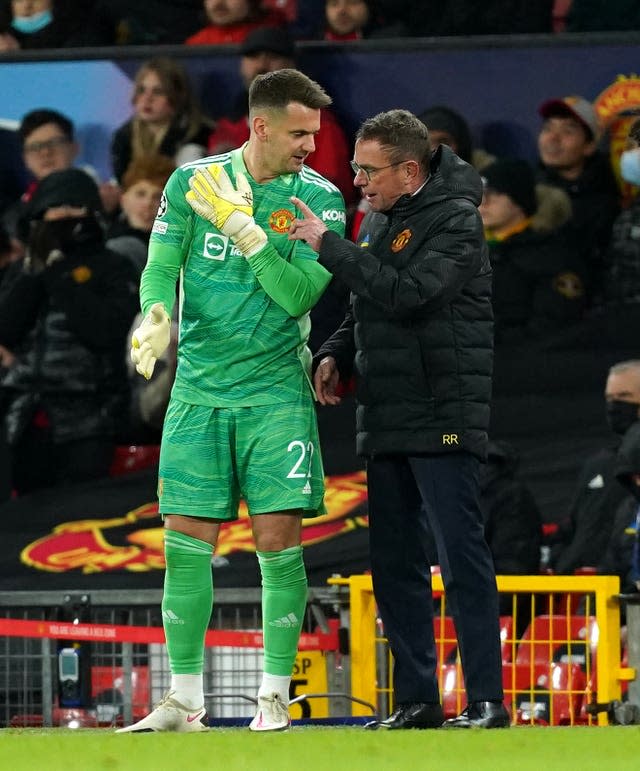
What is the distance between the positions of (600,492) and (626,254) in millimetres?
1392

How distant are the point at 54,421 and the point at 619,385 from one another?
3211 mm

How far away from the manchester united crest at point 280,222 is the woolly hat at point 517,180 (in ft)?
14.7

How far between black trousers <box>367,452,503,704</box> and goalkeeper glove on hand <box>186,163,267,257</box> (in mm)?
765

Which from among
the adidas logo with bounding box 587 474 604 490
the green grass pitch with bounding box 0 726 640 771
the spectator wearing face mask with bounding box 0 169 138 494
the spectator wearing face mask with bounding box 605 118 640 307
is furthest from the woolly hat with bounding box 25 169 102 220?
the green grass pitch with bounding box 0 726 640 771

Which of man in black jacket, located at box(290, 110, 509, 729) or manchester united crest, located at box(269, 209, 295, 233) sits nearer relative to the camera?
man in black jacket, located at box(290, 110, 509, 729)

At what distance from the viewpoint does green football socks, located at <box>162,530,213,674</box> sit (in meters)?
5.25

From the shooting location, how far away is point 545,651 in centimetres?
745

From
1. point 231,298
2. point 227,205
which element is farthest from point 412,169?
point 231,298

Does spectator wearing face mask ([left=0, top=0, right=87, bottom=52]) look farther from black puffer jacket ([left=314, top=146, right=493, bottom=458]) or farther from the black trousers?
the black trousers

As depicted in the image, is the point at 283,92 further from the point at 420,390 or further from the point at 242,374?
the point at 420,390

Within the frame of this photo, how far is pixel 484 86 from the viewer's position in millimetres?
9805

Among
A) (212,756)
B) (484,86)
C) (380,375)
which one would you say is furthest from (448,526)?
(484,86)

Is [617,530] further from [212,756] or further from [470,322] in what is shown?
[212,756]

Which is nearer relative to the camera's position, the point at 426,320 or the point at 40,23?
the point at 426,320
